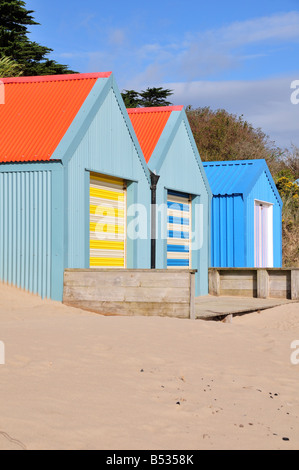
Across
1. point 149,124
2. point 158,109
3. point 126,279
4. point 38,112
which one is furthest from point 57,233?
point 158,109

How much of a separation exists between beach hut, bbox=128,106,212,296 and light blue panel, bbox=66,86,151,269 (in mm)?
564

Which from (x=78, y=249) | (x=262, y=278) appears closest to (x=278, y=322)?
(x=262, y=278)

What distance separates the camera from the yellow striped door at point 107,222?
483 inches

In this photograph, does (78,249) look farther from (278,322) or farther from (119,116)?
(278,322)

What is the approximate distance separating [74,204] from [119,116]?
2.68 metres

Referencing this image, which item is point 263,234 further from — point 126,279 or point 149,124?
point 126,279

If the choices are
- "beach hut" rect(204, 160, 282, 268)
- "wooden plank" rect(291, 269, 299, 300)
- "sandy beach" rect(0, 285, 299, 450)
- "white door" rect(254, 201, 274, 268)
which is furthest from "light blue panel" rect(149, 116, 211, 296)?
"sandy beach" rect(0, 285, 299, 450)

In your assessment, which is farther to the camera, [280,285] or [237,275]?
[237,275]

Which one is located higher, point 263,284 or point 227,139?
point 227,139

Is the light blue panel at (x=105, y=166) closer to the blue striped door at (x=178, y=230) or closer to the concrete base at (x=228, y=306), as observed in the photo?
the blue striped door at (x=178, y=230)

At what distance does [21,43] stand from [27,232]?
63.2 ft

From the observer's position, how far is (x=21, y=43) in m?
27.8

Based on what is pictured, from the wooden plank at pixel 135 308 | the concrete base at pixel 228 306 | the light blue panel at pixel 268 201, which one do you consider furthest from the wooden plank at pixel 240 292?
the wooden plank at pixel 135 308
